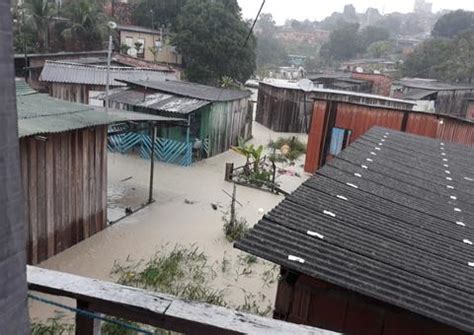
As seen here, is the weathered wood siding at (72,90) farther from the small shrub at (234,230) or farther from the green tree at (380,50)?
the green tree at (380,50)

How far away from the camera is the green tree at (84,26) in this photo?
31828mm

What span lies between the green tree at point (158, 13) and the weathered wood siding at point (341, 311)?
3772cm

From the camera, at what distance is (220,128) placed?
20766 millimetres

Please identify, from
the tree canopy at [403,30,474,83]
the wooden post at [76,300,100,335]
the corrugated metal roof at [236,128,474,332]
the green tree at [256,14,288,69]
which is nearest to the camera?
the wooden post at [76,300,100,335]

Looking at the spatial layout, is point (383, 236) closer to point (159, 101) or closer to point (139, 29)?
point (159, 101)

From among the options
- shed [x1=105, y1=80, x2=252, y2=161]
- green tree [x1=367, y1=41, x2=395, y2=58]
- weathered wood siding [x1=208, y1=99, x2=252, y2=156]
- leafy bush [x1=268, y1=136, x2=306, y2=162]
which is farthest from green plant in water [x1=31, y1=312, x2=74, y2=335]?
green tree [x1=367, y1=41, x2=395, y2=58]

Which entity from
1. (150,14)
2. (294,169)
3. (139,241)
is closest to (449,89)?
(294,169)

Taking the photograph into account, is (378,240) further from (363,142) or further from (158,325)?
(363,142)

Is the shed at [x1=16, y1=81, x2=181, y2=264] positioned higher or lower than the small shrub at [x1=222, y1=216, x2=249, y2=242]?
higher

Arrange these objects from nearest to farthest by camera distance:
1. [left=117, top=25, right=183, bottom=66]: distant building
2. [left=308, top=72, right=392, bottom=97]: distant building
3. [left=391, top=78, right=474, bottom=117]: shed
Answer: [left=391, top=78, right=474, bottom=117]: shed < [left=117, top=25, right=183, bottom=66]: distant building < [left=308, top=72, right=392, bottom=97]: distant building

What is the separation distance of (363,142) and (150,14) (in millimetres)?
34253

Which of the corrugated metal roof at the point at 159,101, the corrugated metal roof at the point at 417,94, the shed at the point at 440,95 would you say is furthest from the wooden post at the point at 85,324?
the corrugated metal roof at the point at 417,94

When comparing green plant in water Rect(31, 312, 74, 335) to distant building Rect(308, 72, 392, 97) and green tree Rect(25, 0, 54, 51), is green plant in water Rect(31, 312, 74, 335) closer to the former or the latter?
green tree Rect(25, 0, 54, 51)

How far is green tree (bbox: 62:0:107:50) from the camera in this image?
31.8 metres
